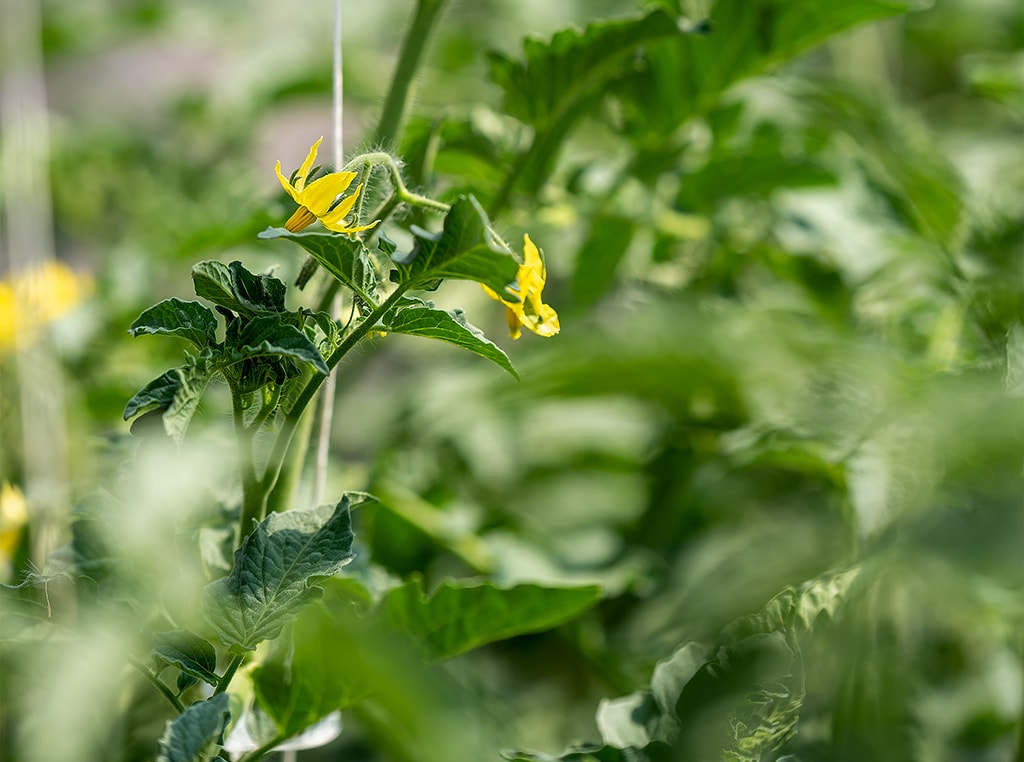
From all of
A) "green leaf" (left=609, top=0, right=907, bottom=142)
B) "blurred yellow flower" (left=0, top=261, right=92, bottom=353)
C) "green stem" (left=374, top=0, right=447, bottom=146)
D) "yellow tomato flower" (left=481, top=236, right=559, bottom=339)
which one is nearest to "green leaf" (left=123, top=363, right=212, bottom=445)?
"yellow tomato flower" (left=481, top=236, right=559, bottom=339)

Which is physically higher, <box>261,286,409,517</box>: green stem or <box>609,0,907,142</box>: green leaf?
<box>609,0,907,142</box>: green leaf

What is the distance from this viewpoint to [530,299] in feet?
1.53

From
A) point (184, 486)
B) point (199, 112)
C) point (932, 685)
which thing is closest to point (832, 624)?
point (184, 486)

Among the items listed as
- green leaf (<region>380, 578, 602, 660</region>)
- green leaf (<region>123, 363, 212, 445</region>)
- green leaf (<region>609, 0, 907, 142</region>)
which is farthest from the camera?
green leaf (<region>609, 0, 907, 142</region>)

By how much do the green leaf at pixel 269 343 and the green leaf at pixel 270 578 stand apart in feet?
0.23

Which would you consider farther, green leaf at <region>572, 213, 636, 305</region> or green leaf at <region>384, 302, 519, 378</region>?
green leaf at <region>572, 213, 636, 305</region>

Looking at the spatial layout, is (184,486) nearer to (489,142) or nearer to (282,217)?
(282,217)

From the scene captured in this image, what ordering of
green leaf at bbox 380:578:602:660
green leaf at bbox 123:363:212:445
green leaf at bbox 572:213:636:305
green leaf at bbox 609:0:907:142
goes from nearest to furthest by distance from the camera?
green leaf at bbox 123:363:212:445
green leaf at bbox 380:578:602:660
green leaf at bbox 609:0:907:142
green leaf at bbox 572:213:636:305

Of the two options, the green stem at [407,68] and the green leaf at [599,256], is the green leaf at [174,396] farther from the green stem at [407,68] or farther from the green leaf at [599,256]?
the green leaf at [599,256]

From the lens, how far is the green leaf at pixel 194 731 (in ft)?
1.29

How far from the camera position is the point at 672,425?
3.36 ft

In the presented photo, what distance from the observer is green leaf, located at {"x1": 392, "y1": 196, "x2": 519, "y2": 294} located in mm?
396

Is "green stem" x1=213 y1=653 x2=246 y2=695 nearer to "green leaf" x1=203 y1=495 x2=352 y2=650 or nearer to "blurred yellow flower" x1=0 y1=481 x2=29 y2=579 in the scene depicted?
"green leaf" x1=203 y1=495 x2=352 y2=650

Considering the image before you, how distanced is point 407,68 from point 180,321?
258 millimetres
